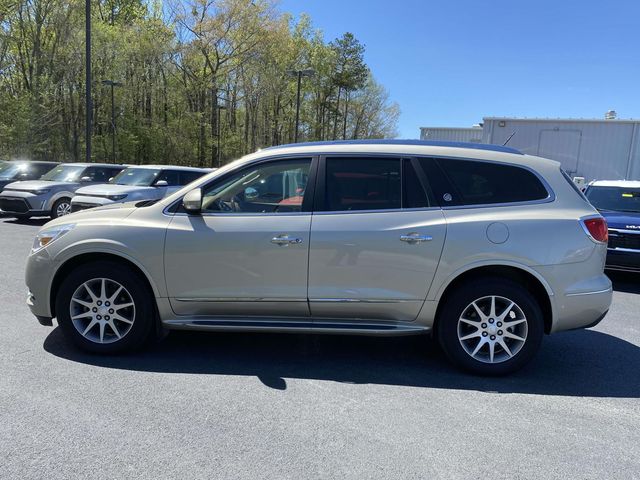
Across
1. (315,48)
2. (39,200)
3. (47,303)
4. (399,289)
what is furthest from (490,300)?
(315,48)

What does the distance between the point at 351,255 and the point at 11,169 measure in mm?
16193

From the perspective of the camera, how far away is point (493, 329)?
13.0 feet

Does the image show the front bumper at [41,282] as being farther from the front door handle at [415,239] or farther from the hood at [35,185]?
the hood at [35,185]

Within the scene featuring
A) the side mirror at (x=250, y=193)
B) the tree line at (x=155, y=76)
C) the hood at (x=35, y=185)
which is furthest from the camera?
the tree line at (x=155, y=76)

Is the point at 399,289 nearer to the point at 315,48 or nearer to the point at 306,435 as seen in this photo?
the point at 306,435

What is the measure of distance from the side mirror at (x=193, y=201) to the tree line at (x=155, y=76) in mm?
24128

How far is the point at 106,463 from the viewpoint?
2.71 metres

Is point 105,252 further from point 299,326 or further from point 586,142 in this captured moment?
point 586,142

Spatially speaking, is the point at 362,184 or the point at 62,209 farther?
the point at 62,209

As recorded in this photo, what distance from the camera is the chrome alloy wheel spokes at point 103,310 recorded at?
4.15 m

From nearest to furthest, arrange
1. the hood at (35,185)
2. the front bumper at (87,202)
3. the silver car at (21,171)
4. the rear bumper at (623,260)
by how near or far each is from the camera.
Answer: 1. the rear bumper at (623,260)
2. the front bumper at (87,202)
3. the hood at (35,185)
4. the silver car at (21,171)

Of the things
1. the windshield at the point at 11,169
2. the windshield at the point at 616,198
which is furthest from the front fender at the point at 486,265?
the windshield at the point at 11,169

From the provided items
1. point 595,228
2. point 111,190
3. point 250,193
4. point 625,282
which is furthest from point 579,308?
point 111,190

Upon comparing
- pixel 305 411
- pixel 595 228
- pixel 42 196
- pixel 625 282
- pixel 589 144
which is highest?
pixel 589 144
